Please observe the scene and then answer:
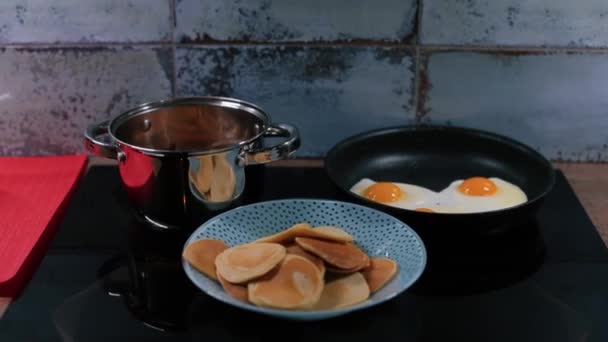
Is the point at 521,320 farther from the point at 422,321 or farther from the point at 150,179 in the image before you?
the point at 150,179

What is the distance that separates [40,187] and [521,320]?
79 cm

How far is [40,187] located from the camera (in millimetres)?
1179

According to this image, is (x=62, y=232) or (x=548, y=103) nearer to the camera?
(x=62, y=232)

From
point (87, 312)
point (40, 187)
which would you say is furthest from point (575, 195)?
point (40, 187)

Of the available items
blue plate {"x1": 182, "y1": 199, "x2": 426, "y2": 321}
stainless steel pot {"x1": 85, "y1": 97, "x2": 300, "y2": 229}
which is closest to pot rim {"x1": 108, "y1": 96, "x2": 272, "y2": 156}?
stainless steel pot {"x1": 85, "y1": 97, "x2": 300, "y2": 229}

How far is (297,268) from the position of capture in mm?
826

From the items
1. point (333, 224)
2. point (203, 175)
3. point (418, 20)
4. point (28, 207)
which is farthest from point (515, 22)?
point (28, 207)

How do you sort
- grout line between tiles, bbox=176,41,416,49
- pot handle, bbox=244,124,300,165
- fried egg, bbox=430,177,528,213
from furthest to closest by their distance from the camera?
grout line between tiles, bbox=176,41,416,49, fried egg, bbox=430,177,528,213, pot handle, bbox=244,124,300,165

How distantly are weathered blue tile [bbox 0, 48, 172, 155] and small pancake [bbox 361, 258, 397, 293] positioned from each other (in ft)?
1.84

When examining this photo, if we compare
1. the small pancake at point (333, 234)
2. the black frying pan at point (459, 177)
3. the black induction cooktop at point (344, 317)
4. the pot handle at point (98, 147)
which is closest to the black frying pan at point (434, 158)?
the black frying pan at point (459, 177)

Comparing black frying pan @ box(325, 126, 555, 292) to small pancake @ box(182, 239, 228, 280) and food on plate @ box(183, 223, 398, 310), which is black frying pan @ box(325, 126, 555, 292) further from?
small pancake @ box(182, 239, 228, 280)

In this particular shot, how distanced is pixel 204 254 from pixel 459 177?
52 centimetres

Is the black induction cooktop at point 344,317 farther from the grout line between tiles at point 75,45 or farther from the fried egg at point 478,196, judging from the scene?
the grout line between tiles at point 75,45

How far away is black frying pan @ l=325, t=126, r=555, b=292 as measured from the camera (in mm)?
946
